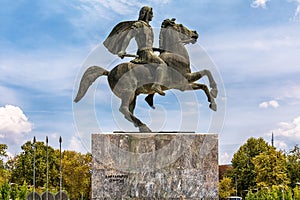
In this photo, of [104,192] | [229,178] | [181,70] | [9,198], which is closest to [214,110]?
[181,70]

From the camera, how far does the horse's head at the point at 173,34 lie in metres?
13.1

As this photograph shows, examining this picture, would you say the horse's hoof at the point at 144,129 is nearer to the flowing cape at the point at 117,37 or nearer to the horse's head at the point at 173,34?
the flowing cape at the point at 117,37

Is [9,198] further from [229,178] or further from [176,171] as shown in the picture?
[176,171]

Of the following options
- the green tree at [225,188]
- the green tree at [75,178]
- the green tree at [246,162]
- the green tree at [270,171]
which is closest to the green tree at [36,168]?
the green tree at [75,178]

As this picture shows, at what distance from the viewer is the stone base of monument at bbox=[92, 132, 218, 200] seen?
11.9 m

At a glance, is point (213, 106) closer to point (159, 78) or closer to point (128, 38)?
point (159, 78)

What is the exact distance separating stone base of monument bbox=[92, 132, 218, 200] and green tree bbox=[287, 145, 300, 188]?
37.5 m

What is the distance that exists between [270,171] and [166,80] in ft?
107

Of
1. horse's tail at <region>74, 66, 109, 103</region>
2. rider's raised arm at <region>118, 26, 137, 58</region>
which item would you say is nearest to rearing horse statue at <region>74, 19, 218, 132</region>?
horse's tail at <region>74, 66, 109, 103</region>

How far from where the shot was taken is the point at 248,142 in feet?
169

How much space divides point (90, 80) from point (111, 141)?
182 centimetres

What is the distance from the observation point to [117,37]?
13.1 metres

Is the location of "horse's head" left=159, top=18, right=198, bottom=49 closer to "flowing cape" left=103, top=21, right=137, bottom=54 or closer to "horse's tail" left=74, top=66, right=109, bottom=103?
"flowing cape" left=103, top=21, right=137, bottom=54

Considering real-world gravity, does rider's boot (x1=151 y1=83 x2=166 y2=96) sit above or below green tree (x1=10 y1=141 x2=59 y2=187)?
above
